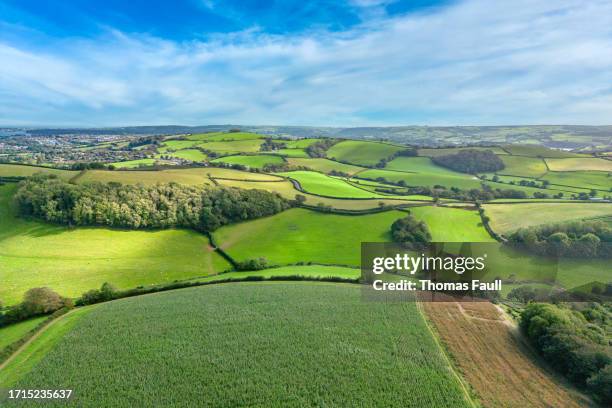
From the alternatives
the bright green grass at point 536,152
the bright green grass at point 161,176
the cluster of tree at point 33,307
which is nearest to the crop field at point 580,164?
the bright green grass at point 536,152

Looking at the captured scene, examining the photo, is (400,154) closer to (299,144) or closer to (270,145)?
(299,144)

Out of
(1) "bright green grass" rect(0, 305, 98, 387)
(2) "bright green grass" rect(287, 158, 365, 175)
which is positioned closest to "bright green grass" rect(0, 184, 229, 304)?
(1) "bright green grass" rect(0, 305, 98, 387)

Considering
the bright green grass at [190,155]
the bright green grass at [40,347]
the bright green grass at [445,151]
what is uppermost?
the bright green grass at [445,151]

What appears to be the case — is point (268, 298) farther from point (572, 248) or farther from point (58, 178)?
point (58, 178)

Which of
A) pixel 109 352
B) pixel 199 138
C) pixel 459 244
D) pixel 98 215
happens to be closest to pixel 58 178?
pixel 98 215

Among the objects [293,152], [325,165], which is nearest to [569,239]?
[325,165]

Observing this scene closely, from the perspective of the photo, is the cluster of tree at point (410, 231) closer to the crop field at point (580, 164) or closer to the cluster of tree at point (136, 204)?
the cluster of tree at point (136, 204)
